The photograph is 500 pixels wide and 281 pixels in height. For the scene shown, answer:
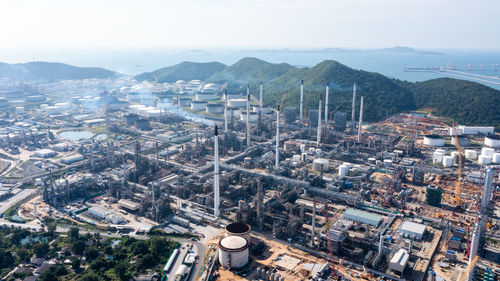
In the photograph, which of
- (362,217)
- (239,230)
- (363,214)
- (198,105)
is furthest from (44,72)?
(362,217)

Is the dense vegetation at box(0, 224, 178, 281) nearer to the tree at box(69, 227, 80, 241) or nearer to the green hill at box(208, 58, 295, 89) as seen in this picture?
the tree at box(69, 227, 80, 241)

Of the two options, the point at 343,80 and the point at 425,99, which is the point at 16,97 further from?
the point at 425,99

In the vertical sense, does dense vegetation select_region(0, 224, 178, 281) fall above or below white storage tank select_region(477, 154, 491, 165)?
below

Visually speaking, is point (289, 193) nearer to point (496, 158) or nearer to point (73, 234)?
point (73, 234)

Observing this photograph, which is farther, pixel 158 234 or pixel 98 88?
pixel 98 88

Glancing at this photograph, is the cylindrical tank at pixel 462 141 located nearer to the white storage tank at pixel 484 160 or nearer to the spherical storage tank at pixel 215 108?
the white storage tank at pixel 484 160

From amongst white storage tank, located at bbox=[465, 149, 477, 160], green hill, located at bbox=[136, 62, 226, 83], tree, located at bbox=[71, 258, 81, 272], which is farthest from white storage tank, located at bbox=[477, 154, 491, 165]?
green hill, located at bbox=[136, 62, 226, 83]

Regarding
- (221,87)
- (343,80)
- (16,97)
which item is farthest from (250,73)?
(16,97)
